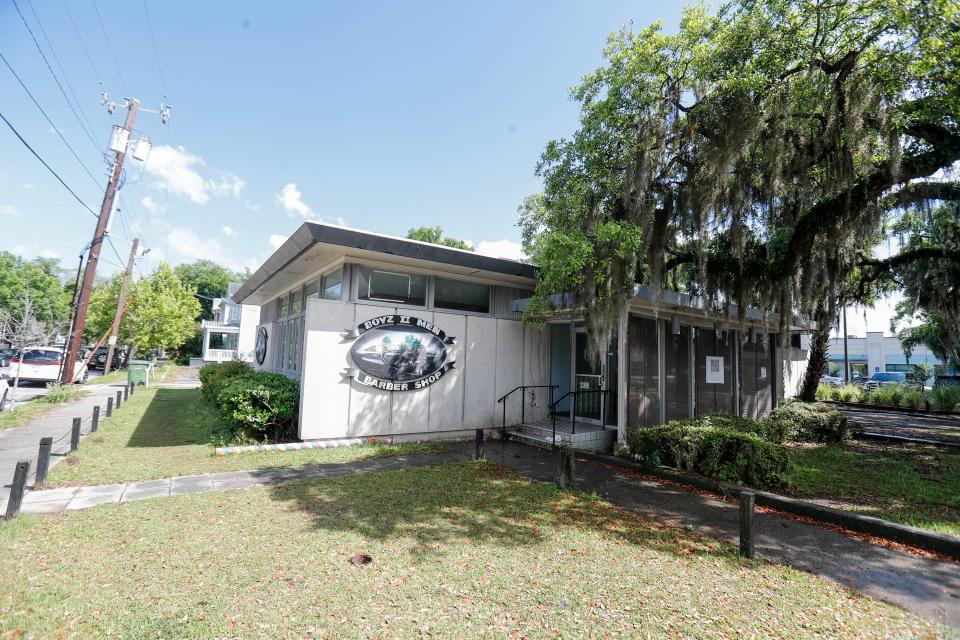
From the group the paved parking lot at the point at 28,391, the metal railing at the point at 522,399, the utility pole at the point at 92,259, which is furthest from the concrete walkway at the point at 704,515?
the utility pole at the point at 92,259

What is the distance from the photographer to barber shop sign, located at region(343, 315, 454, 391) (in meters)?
8.38

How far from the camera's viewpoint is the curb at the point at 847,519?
14.1 ft

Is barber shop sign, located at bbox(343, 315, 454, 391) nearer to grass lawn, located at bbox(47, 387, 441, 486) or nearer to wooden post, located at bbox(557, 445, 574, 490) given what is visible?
grass lawn, located at bbox(47, 387, 441, 486)

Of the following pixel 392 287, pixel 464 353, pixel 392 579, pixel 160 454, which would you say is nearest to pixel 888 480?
pixel 464 353

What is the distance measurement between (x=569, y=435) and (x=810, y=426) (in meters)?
6.56

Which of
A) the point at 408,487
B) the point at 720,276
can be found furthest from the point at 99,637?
the point at 720,276

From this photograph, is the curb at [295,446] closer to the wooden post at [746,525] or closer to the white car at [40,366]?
the wooden post at [746,525]

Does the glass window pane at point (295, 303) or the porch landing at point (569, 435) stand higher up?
the glass window pane at point (295, 303)

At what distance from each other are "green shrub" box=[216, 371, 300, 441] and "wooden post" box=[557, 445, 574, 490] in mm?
5290

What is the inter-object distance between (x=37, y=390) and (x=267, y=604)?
769 inches

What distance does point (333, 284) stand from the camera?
9352 mm

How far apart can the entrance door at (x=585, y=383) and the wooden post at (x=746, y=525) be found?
17.6 feet

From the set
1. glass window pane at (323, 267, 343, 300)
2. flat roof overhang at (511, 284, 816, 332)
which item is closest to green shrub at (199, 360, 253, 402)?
glass window pane at (323, 267, 343, 300)

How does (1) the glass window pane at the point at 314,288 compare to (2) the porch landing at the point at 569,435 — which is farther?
(1) the glass window pane at the point at 314,288
